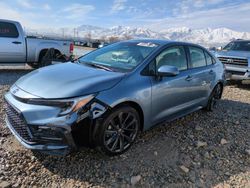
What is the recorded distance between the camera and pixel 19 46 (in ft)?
28.6

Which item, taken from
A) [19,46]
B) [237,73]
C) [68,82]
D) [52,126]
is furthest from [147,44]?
[19,46]

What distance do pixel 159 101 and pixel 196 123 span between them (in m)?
1.55

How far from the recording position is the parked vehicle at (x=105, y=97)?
2.75 m

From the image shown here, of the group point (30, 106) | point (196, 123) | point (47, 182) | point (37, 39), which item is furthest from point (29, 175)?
point (37, 39)

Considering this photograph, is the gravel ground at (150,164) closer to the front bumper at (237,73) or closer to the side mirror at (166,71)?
the side mirror at (166,71)

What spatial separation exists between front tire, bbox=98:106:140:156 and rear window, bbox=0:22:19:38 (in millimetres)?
7123

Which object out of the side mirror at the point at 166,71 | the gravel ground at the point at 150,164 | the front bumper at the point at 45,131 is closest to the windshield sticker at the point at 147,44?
the side mirror at the point at 166,71

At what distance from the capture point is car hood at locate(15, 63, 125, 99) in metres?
2.84

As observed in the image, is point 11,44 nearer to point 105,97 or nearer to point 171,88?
point 171,88

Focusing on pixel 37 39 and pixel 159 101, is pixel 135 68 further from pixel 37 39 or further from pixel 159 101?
pixel 37 39

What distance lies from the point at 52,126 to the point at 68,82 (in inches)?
24.0

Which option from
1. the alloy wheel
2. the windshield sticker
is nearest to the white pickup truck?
the windshield sticker

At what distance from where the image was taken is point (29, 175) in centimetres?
286

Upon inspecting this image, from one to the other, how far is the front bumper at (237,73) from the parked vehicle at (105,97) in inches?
192
